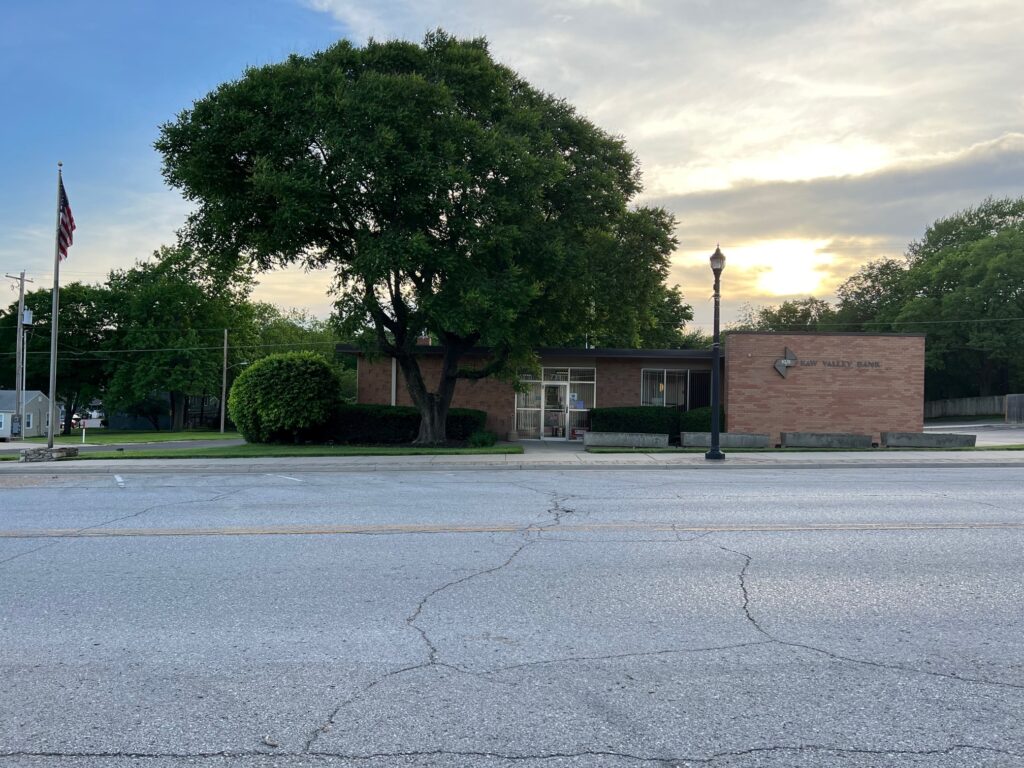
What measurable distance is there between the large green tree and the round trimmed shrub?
105 inches

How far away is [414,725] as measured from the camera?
359cm

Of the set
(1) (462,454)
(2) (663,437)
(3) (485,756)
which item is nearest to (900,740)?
(3) (485,756)

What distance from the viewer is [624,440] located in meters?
23.7

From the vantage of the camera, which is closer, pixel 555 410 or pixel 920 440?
pixel 920 440

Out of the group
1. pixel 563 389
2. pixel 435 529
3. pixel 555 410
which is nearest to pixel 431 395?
pixel 555 410

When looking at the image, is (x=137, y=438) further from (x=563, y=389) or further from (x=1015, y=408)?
(x=1015, y=408)

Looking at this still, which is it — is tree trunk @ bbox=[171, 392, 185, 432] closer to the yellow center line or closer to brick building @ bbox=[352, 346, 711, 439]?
brick building @ bbox=[352, 346, 711, 439]

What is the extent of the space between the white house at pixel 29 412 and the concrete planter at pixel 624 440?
1836 inches

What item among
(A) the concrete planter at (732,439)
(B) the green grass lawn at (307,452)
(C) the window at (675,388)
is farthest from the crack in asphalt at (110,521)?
(C) the window at (675,388)

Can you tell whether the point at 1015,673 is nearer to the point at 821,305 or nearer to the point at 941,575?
the point at 941,575

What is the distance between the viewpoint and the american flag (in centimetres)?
2334

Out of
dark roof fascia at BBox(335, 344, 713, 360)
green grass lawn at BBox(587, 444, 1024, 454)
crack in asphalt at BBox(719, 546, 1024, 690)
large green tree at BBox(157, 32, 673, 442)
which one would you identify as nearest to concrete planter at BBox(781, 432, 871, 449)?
green grass lawn at BBox(587, 444, 1024, 454)

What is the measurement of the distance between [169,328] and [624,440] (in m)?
45.8

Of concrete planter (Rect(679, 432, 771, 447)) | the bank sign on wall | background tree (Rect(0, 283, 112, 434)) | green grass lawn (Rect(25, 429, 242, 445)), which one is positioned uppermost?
background tree (Rect(0, 283, 112, 434))
